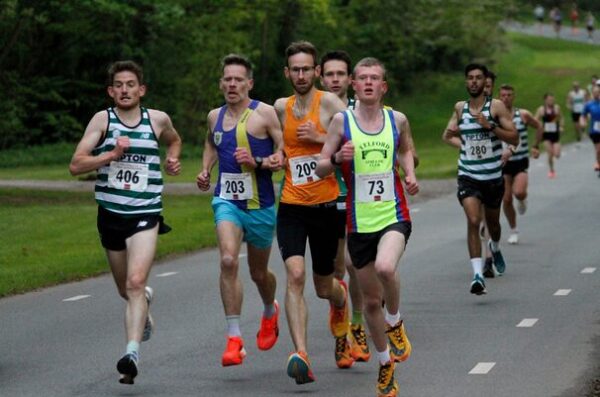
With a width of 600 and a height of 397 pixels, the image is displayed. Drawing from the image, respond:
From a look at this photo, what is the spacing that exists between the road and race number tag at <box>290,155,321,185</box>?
4.06ft

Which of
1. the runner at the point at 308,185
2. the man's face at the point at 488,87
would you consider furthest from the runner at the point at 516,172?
the runner at the point at 308,185

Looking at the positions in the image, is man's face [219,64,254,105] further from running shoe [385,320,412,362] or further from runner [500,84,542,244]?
runner [500,84,542,244]

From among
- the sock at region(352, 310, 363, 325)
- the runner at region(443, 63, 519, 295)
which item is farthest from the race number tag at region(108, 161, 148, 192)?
the runner at region(443, 63, 519, 295)

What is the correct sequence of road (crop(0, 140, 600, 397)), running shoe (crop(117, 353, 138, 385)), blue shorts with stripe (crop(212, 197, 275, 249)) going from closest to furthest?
running shoe (crop(117, 353, 138, 385))
road (crop(0, 140, 600, 397))
blue shorts with stripe (crop(212, 197, 275, 249))

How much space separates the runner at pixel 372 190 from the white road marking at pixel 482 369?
2.69 ft

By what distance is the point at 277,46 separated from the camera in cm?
5709

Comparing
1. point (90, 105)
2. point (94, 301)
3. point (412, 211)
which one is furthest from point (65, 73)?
point (94, 301)

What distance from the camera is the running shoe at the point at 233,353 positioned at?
11.0 meters

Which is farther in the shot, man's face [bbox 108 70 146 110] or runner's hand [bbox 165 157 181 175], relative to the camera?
runner's hand [bbox 165 157 181 175]

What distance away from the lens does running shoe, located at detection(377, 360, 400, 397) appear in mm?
9802

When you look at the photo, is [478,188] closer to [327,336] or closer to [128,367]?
[327,336]

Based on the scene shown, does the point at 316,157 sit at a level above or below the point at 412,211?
above

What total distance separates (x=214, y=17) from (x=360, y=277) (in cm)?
4153

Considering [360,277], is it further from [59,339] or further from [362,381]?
[59,339]
